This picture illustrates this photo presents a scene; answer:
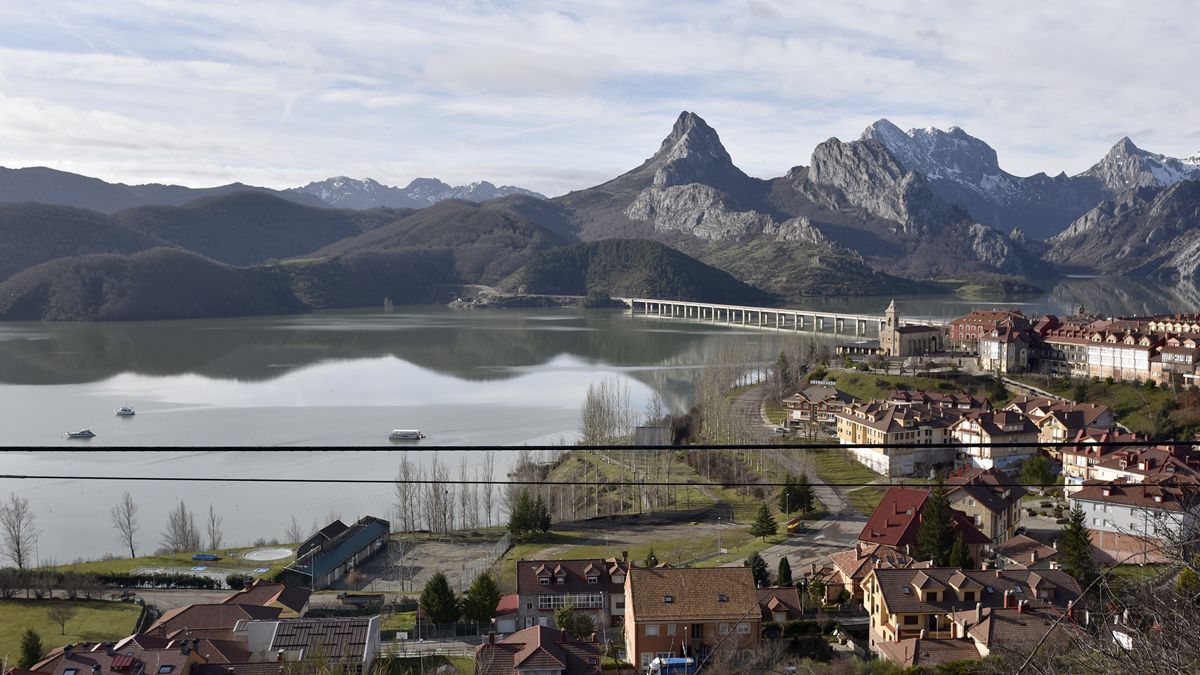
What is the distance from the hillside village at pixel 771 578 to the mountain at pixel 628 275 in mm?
49994

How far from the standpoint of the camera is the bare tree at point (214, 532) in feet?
47.7

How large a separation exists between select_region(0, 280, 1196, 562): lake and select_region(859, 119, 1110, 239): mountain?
119m

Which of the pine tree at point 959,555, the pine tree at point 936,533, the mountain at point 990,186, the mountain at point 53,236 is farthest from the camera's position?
the mountain at point 990,186

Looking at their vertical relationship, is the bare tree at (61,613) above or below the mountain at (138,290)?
below

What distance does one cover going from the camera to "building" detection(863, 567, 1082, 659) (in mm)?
8789

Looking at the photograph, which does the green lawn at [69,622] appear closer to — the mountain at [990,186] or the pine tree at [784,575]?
the pine tree at [784,575]

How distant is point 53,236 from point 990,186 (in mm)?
159715

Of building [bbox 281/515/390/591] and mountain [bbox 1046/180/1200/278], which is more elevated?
mountain [bbox 1046/180/1200/278]

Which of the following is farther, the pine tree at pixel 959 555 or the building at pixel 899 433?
the building at pixel 899 433

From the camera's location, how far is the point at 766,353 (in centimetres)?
3155

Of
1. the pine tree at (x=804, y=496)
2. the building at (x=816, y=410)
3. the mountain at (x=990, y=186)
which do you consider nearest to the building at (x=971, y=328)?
the building at (x=816, y=410)

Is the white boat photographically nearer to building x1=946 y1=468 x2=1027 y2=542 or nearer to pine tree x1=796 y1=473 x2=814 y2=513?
pine tree x1=796 y1=473 x2=814 y2=513

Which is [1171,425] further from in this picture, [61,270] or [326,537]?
→ [61,270]

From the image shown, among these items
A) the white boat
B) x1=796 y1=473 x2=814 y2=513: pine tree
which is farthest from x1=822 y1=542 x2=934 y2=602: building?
the white boat
